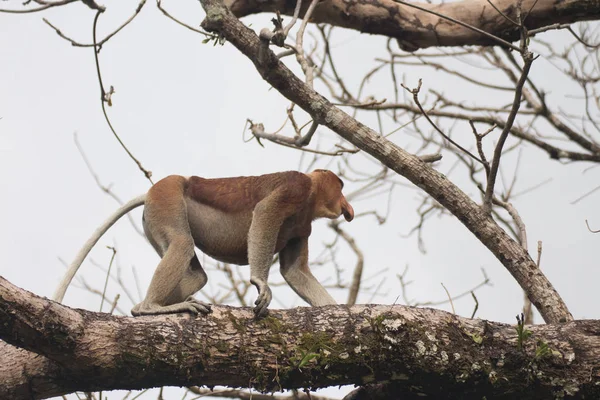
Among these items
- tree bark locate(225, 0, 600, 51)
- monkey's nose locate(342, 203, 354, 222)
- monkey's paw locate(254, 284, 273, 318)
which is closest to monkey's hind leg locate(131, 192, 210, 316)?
monkey's paw locate(254, 284, 273, 318)

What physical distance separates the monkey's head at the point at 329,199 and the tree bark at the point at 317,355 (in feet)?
6.64

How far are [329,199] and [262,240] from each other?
1011mm

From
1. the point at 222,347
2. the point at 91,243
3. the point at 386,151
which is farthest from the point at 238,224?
the point at 222,347

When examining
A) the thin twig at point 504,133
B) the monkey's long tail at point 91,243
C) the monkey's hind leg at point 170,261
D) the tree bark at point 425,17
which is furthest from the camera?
the tree bark at point 425,17

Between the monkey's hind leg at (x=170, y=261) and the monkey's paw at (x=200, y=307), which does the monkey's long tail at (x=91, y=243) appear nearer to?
the monkey's hind leg at (x=170, y=261)

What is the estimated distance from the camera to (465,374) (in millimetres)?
4340

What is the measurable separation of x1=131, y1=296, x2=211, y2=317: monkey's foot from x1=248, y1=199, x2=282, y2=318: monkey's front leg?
2.17 ft

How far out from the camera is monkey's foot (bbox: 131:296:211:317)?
4.54 metres

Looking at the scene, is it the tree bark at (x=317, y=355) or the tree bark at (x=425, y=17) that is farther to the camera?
the tree bark at (x=425, y=17)

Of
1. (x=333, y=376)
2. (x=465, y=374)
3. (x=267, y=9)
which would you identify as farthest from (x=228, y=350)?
(x=267, y=9)

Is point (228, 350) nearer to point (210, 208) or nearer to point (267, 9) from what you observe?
point (210, 208)

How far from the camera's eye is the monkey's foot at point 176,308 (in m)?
4.54

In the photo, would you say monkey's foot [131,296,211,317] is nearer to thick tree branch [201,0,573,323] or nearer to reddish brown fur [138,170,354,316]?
reddish brown fur [138,170,354,316]

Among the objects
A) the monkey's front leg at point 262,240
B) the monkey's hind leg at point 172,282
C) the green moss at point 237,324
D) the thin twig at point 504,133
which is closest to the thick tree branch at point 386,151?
Answer: the thin twig at point 504,133
